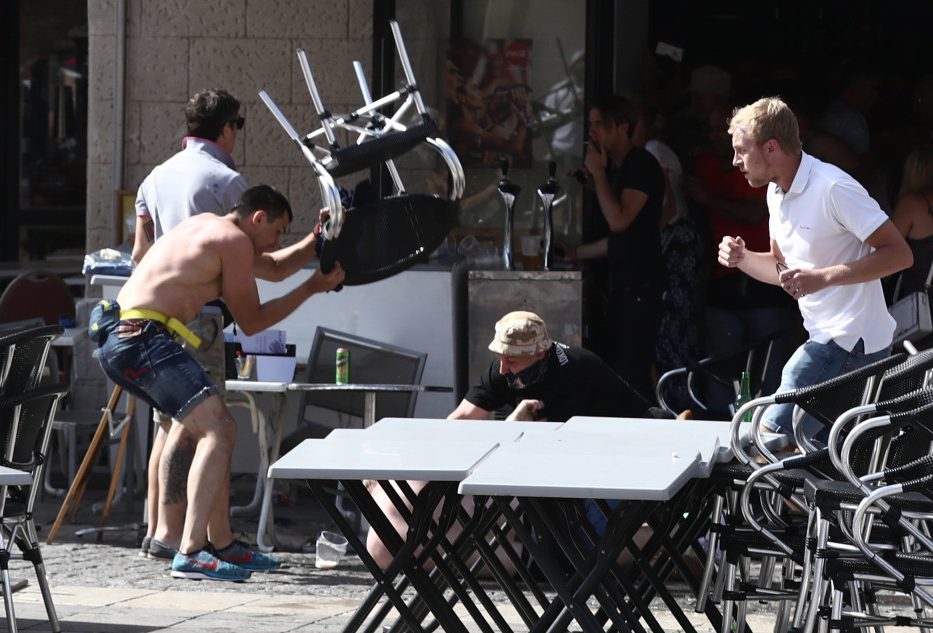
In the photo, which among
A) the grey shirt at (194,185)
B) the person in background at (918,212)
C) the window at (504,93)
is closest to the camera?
the grey shirt at (194,185)

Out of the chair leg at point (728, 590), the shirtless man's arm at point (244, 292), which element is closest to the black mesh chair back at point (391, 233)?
the shirtless man's arm at point (244, 292)

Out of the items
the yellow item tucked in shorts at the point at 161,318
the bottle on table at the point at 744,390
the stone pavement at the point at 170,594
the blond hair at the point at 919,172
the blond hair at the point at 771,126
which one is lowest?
the stone pavement at the point at 170,594

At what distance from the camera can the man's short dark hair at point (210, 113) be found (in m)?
7.08

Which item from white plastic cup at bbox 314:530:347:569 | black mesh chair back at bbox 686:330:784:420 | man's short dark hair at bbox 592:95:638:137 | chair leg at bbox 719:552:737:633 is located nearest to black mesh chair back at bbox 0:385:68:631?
white plastic cup at bbox 314:530:347:569

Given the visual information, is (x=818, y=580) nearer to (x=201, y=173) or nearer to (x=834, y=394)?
(x=834, y=394)

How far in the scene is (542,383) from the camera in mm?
5977

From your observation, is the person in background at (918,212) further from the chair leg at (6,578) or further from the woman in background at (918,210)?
the chair leg at (6,578)

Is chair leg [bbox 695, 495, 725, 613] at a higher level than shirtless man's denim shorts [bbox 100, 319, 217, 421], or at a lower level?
lower

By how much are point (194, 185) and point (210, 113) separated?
1.05 ft

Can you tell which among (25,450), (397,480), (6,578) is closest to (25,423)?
(25,450)

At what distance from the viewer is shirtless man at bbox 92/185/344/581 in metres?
6.39

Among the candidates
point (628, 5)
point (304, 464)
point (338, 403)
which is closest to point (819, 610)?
point (304, 464)

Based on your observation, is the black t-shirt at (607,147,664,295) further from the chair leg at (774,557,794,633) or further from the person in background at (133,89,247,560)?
the chair leg at (774,557,794,633)

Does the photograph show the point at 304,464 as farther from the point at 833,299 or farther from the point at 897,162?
the point at 897,162
